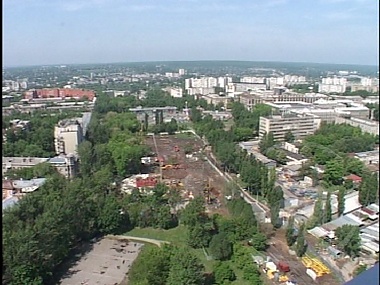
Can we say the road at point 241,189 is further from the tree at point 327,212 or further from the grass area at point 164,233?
the grass area at point 164,233

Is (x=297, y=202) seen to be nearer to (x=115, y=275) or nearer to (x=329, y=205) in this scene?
(x=329, y=205)

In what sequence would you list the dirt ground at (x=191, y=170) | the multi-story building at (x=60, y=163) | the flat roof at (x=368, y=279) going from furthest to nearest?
the multi-story building at (x=60, y=163), the dirt ground at (x=191, y=170), the flat roof at (x=368, y=279)

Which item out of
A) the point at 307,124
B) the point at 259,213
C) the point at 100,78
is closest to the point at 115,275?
the point at 259,213

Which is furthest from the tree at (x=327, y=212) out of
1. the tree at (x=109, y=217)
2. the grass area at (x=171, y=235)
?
the tree at (x=109, y=217)

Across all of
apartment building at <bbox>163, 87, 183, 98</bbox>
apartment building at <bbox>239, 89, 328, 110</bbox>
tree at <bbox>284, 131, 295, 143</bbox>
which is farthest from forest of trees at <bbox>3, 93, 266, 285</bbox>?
apartment building at <bbox>163, 87, 183, 98</bbox>

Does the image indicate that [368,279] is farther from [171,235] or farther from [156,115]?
[156,115]

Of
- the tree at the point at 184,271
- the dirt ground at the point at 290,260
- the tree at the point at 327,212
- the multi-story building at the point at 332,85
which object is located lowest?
the dirt ground at the point at 290,260
